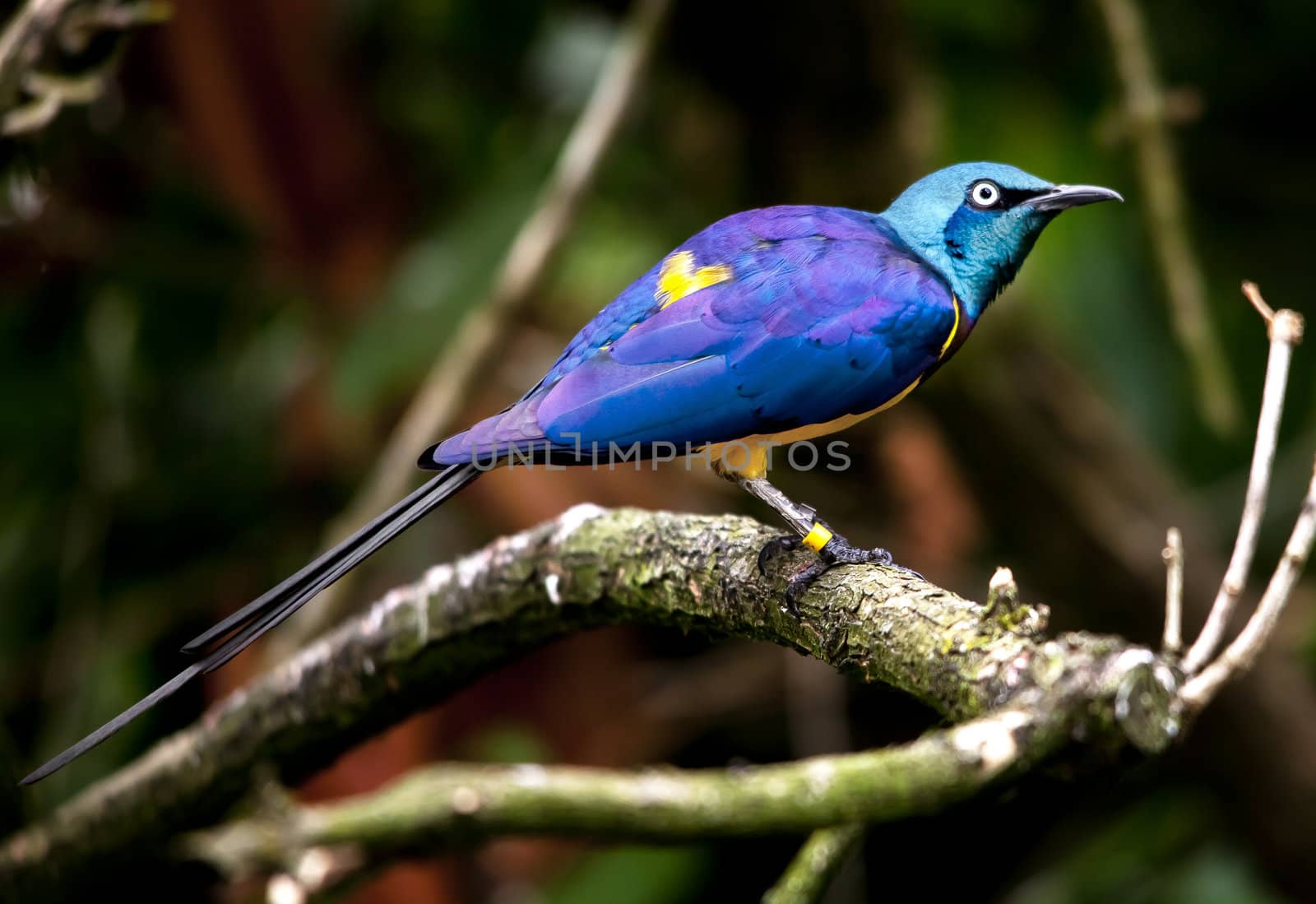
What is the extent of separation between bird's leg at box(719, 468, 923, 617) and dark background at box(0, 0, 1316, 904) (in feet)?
7.10

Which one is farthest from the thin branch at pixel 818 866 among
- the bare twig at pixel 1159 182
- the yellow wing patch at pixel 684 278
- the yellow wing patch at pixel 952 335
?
the bare twig at pixel 1159 182

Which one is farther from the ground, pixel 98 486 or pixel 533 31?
pixel 533 31

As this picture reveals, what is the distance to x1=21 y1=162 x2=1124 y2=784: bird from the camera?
2.28 meters

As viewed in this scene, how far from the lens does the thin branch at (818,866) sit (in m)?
1.70

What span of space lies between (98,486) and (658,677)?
7.76 feet

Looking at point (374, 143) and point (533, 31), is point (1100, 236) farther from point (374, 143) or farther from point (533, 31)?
point (374, 143)

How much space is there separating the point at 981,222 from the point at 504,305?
1.67 meters

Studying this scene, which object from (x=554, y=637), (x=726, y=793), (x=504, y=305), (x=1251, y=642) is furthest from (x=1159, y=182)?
(x=726, y=793)

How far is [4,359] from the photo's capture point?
17.7 feet

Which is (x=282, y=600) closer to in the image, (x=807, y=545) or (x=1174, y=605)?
(x=807, y=545)

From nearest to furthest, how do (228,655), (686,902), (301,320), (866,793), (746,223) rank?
1. (866,793)
2. (228,655)
3. (746,223)
4. (686,902)
5. (301,320)

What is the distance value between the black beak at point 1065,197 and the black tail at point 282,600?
1.28m

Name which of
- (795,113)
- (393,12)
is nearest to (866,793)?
(795,113)

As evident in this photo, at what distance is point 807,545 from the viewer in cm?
230
